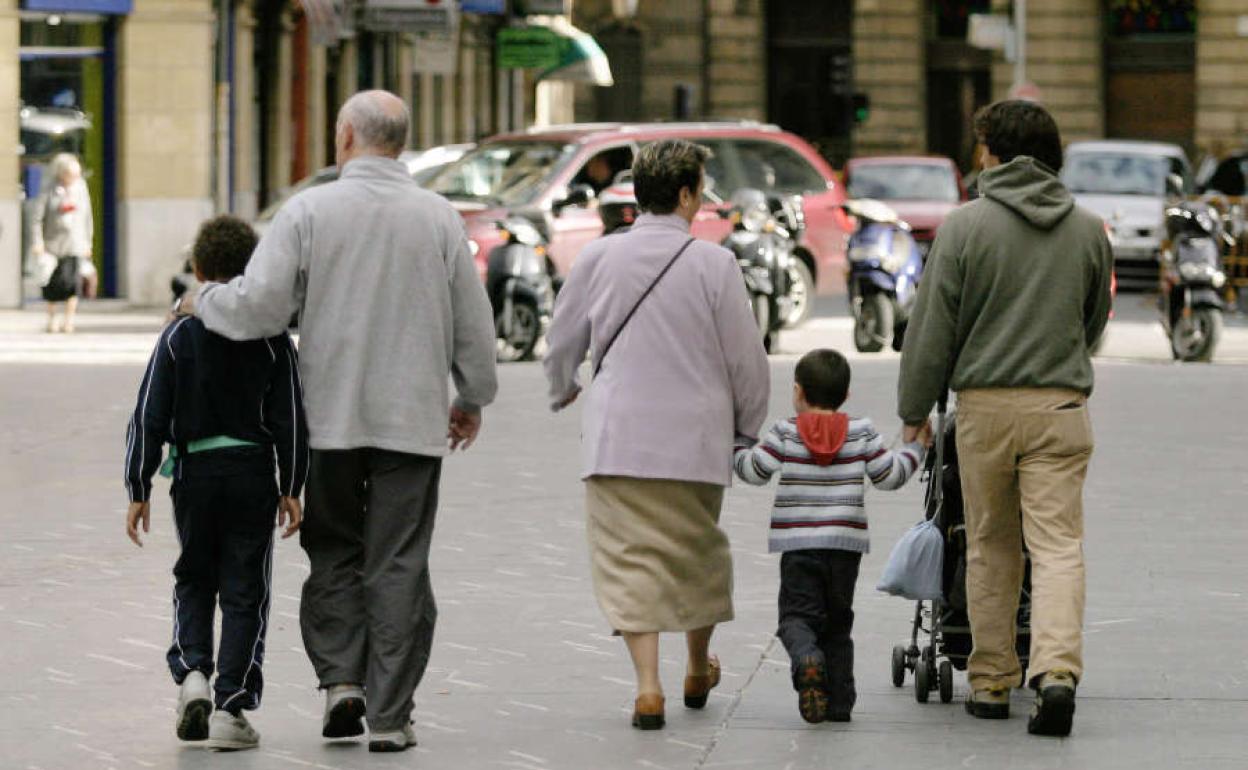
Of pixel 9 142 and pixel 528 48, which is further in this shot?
pixel 528 48

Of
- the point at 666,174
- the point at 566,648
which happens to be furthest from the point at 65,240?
the point at 666,174

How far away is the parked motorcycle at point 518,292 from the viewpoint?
21578 millimetres

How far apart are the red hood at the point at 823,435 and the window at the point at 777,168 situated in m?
18.7

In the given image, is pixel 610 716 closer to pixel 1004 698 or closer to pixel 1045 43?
pixel 1004 698

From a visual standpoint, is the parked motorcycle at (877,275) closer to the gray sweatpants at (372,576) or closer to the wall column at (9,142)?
the wall column at (9,142)

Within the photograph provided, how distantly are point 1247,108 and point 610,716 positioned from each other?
150 ft

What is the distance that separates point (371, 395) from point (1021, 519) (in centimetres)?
172

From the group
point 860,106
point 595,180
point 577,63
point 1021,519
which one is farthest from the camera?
point 860,106

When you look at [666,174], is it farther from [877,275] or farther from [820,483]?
[877,275]

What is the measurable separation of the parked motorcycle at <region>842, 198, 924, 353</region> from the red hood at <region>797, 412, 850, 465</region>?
1462 centimetres

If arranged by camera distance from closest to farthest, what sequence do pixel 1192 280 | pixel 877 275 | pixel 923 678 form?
1. pixel 923 678
2. pixel 1192 280
3. pixel 877 275

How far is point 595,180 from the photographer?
80.3 ft

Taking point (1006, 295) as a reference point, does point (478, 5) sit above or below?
above

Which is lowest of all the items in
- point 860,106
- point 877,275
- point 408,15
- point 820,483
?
point 877,275
